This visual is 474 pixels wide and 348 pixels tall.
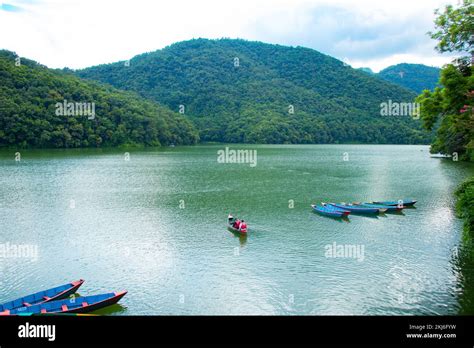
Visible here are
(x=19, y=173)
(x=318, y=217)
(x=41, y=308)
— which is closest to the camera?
(x=41, y=308)

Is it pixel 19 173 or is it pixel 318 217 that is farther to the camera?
pixel 19 173

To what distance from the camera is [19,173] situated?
52.3 m

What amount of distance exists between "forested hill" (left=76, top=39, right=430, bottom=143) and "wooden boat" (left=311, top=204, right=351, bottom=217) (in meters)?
112

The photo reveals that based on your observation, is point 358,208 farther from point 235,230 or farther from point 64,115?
point 64,115

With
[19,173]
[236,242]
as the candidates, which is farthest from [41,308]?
[19,173]

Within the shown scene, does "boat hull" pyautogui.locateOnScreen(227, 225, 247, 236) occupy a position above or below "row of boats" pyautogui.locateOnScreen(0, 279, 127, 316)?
above

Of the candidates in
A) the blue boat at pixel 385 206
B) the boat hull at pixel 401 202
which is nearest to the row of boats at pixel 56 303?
the blue boat at pixel 385 206

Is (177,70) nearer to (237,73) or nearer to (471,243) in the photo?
(237,73)

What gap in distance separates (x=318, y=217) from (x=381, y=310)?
15.5 metres

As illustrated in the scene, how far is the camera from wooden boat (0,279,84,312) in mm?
14783

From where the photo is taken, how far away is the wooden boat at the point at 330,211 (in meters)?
30.9

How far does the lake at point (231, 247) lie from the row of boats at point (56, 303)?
61 centimetres

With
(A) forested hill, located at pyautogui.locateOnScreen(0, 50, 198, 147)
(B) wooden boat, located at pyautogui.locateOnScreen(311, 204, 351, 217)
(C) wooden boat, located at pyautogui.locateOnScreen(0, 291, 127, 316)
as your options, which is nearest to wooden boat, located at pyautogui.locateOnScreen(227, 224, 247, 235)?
(B) wooden boat, located at pyautogui.locateOnScreen(311, 204, 351, 217)

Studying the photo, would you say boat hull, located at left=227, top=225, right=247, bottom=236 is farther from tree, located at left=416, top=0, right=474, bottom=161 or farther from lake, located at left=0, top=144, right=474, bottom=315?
tree, located at left=416, top=0, right=474, bottom=161
